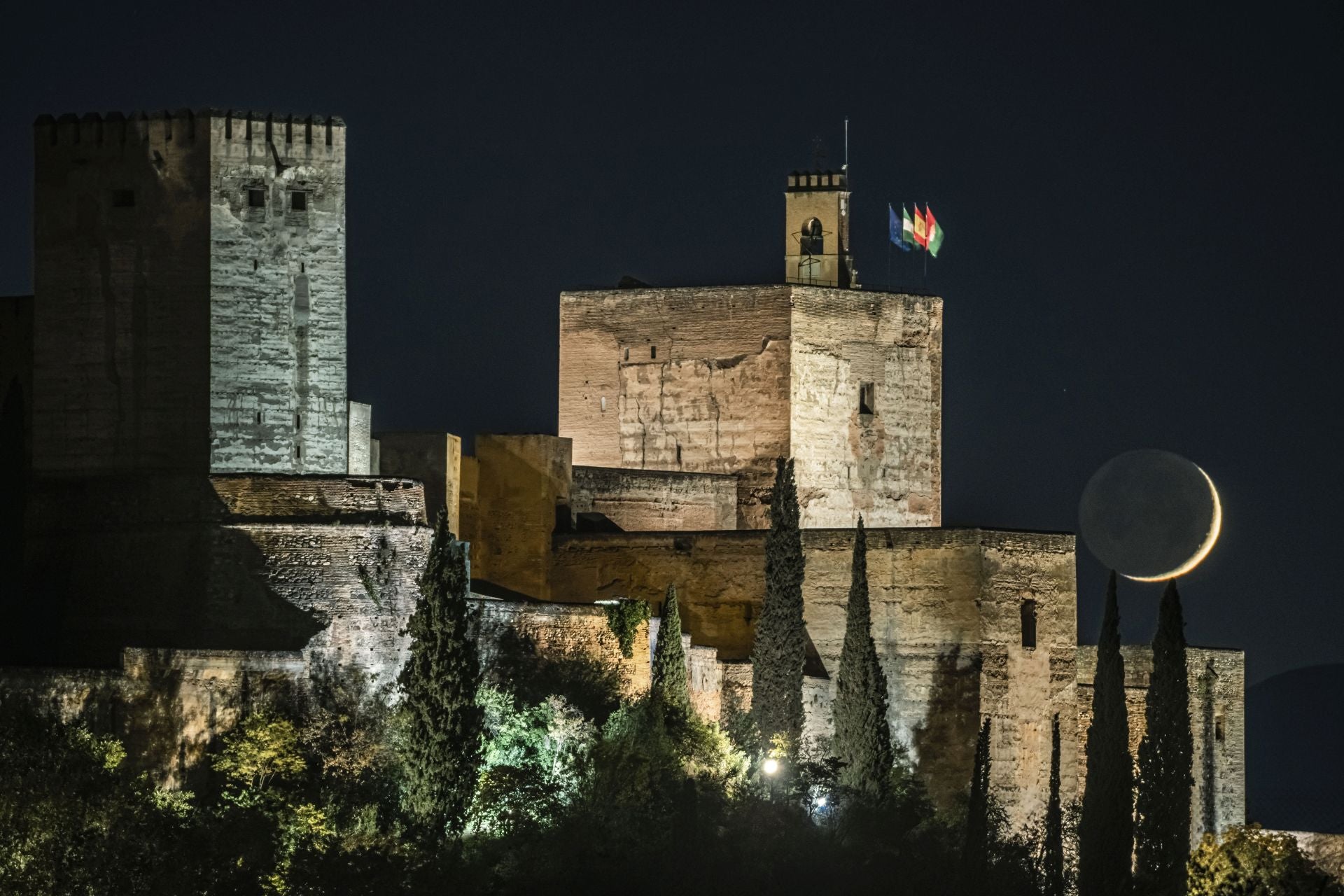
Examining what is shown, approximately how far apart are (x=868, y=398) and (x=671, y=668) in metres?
17.3

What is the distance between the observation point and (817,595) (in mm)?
51812

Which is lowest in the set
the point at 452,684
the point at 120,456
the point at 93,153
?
the point at 452,684

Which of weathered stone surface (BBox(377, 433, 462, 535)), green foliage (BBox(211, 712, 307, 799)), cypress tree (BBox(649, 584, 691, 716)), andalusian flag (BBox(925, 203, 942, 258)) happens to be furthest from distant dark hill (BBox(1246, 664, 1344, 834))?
green foliage (BBox(211, 712, 307, 799))

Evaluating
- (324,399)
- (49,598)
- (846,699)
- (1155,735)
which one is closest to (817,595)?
(846,699)

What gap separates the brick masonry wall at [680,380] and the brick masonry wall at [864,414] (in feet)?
1.98

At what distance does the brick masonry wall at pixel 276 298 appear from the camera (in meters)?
45.7

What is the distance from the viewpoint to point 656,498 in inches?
2266

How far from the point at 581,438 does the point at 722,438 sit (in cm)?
334

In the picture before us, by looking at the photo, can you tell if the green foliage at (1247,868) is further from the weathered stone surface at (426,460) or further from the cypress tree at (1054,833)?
the weathered stone surface at (426,460)

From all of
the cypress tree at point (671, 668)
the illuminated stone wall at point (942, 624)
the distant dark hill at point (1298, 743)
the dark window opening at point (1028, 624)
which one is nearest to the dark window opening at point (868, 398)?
the illuminated stone wall at point (942, 624)

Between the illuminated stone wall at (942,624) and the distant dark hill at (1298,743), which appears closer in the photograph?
the illuminated stone wall at (942,624)

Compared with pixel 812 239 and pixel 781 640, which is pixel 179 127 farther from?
pixel 812 239

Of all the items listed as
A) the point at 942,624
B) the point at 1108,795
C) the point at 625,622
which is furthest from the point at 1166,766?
the point at 625,622

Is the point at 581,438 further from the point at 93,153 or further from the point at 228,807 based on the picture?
the point at 228,807
